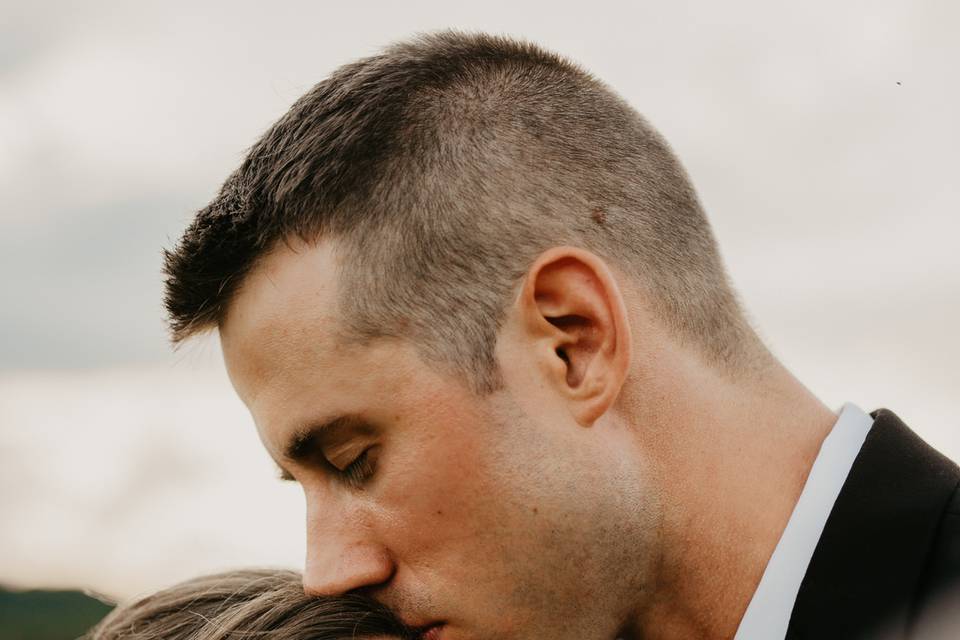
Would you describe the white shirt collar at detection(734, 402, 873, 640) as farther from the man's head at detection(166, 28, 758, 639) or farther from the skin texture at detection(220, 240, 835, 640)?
the man's head at detection(166, 28, 758, 639)

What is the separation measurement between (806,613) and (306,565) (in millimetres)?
1409

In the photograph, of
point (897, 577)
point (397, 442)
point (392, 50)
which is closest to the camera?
point (897, 577)

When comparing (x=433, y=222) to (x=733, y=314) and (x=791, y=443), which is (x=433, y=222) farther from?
(x=791, y=443)

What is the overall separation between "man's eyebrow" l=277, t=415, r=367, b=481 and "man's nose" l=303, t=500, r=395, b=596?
0.20 meters

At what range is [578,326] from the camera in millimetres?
3170

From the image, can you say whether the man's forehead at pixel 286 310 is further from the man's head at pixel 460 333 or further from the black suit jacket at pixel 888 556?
the black suit jacket at pixel 888 556

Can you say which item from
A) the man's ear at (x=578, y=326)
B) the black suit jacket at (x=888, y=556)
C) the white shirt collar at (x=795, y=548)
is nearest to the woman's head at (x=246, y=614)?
the man's ear at (x=578, y=326)

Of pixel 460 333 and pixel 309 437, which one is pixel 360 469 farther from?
pixel 460 333

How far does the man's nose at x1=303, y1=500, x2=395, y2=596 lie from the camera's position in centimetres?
319

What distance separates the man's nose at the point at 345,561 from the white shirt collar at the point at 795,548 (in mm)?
1024

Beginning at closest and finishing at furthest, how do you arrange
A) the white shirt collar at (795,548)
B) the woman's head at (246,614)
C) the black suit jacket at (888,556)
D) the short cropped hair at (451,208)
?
the black suit jacket at (888,556)
the white shirt collar at (795,548)
the short cropped hair at (451,208)
the woman's head at (246,614)

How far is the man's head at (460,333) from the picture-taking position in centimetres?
310

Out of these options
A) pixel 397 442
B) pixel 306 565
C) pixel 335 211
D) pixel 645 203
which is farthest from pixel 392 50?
pixel 306 565

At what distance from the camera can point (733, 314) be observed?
11.6ft
